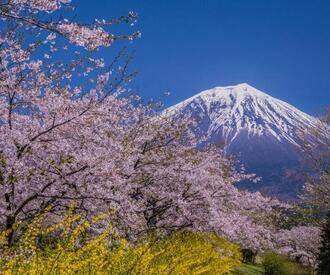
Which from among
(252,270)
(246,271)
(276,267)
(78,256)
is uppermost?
(252,270)

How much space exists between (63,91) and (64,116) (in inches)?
81.8

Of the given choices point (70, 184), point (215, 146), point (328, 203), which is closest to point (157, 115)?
point (215, 146)

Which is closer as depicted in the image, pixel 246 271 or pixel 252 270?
pixel 246 271

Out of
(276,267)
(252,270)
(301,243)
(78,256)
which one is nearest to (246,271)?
(276,267)

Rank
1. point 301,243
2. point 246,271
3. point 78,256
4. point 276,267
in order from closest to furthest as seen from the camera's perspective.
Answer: point 78,256 → point 246,271 → point 276,267 → point 301,243

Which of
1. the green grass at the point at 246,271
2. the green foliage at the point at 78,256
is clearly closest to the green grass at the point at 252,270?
the green grass at the point at 246,271

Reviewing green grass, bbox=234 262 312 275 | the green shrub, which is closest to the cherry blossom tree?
green grass, bbox=234 262 312 275

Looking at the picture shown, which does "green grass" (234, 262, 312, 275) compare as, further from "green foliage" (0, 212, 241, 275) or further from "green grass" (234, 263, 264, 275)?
"green foliage" (0, 212, 241, 275)

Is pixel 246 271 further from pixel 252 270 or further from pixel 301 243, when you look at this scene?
pixel 301 243

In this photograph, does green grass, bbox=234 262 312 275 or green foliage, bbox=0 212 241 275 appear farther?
green grass, bbox=234 262 312 275

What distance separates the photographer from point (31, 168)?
342 inches

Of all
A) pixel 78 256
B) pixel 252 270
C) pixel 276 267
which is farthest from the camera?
pixel 252 270

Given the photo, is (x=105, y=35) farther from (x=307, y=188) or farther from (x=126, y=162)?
(x=307, y=188)

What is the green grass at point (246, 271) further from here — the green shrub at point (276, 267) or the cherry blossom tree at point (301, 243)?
the cherry blossom tree at point (301, 243)
